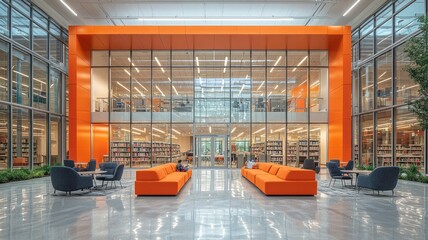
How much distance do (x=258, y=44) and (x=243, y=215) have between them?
14.5 metres

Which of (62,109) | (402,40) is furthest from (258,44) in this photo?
(62,109)

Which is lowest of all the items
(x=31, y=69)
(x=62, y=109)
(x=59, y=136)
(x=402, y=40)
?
(x=59, y=136)

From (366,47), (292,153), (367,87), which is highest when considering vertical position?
(366,47)

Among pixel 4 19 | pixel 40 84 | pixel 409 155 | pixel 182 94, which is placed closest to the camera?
pixel 4 19

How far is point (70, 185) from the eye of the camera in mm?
9125

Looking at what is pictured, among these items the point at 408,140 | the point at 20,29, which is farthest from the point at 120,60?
the point at 408,140

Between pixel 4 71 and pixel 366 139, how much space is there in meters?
17.8

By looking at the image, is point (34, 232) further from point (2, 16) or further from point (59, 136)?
point (59, 136)

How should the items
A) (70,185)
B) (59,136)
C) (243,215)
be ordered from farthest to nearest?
(59,136) < (70,185) < (243,215)

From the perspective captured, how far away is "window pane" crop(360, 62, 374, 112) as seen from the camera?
1805 centimetres

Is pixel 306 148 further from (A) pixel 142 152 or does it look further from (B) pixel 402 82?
(A) pixel 142 152

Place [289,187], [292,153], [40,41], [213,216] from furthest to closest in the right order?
[292,153] → [40,41] → [289,187] → [213,216]

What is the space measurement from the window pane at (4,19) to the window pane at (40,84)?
2601 millimetres

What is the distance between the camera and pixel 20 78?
14.8 metres
